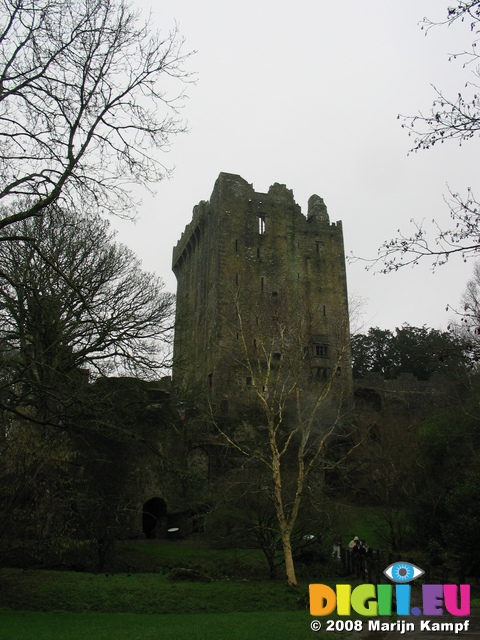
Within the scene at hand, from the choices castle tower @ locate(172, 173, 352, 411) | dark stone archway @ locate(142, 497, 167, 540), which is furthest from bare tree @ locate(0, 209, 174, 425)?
castle tower @ locate(172, 173, 352, 411)

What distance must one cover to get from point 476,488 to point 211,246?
27.2m

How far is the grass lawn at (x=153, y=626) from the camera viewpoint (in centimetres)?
875

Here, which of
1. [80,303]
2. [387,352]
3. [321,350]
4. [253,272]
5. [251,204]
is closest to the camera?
[80,303]

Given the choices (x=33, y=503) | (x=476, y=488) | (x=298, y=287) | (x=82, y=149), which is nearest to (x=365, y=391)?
(x=298, y=287)

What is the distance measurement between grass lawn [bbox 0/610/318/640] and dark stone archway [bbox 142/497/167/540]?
524 inches

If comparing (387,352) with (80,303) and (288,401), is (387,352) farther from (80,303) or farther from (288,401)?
(80,303)

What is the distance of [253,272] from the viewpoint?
3844cm

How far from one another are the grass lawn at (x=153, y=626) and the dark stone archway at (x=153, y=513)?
13319mm

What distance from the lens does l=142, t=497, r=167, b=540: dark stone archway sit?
24514mm

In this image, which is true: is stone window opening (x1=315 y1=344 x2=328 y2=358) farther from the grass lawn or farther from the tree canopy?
the grass lawn

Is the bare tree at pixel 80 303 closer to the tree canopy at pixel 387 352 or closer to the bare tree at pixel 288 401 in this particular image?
the bare tree at pixel 288 401

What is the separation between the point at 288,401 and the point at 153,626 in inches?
776

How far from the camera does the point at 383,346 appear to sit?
→ 51.6 meters

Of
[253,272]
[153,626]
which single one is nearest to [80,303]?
[153,626]
